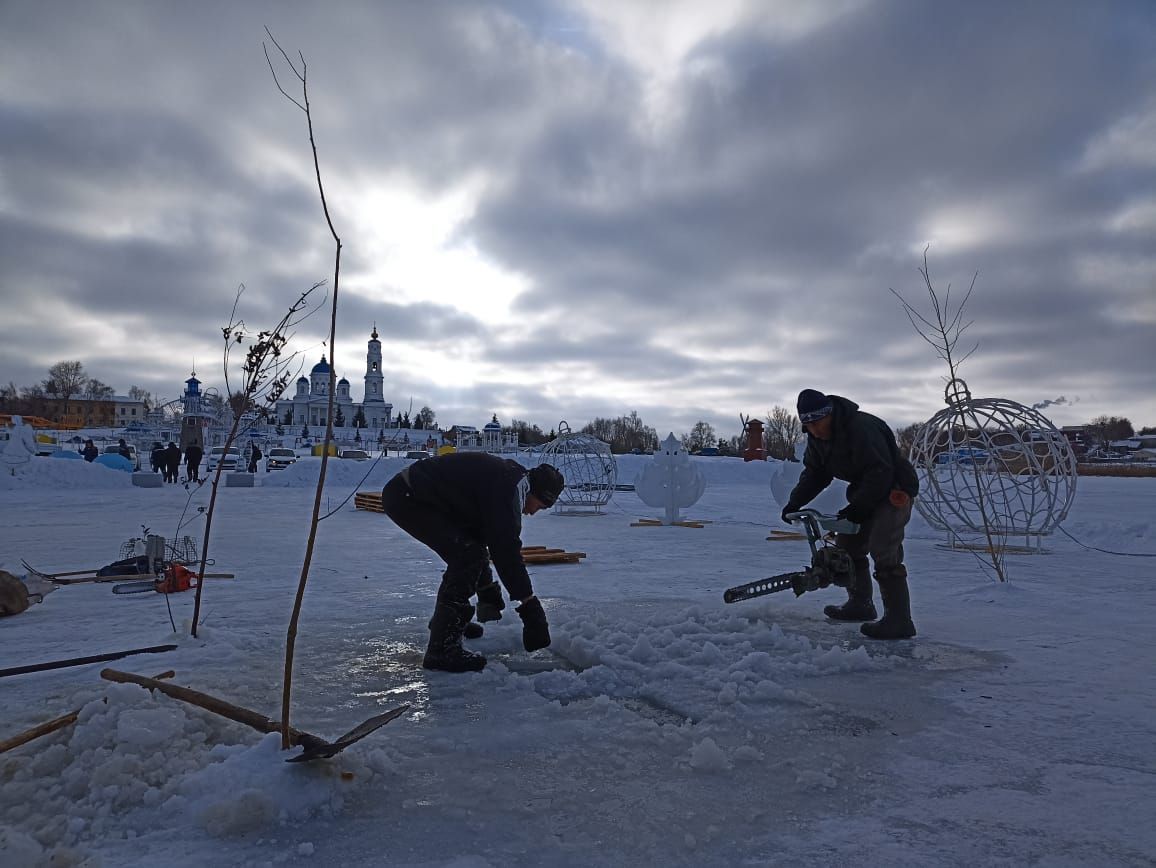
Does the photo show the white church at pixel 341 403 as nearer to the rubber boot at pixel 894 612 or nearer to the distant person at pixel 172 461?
the distant person at pixel 172 461

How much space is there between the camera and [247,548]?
377 inches

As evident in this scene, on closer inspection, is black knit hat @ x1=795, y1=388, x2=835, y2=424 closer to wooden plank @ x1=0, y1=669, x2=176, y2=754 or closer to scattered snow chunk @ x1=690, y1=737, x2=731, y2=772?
scattered snow chunk @ x1=690, y1=737, x2=731, y2=772

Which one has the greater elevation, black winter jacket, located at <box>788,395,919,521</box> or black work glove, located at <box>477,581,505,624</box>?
black winter jacket, located at <box>788,395,919,521</box>

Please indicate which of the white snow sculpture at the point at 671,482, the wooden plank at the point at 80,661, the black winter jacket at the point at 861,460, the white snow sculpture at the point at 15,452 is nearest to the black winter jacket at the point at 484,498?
the wooden plank at the point at 80,661

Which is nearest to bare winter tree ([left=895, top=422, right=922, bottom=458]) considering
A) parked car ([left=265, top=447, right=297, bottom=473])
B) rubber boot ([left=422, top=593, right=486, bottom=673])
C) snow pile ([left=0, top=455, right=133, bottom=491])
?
rubber boot ([left=422, top=593, right=486, bottom=673])

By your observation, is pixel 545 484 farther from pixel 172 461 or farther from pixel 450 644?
pixel 172 461

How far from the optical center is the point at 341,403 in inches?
4090

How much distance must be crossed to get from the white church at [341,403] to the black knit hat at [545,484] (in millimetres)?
93096

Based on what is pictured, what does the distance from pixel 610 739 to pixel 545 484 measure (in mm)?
1547

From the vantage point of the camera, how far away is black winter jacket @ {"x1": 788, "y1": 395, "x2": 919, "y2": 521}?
4.73 m

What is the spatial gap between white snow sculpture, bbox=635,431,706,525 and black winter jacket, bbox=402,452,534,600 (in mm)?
10044

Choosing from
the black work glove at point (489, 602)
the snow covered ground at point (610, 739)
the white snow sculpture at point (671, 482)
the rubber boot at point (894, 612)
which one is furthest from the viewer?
the white snow sculpture at point (671, 482)

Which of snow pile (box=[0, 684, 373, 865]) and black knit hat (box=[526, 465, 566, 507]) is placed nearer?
snow pile (box=[0, 684, 373, 865])

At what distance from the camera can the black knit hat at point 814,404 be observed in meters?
4.88
